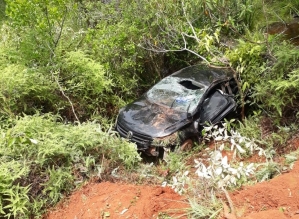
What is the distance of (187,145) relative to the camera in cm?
704

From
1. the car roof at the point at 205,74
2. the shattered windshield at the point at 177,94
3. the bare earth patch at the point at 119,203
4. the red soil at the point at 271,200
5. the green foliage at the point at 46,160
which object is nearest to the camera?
the red soil at the point at 271,200

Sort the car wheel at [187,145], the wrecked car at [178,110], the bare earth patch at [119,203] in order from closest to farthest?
the bare earth patch at [119,203]
the wrecked car at [178,110]
the car wheel at [187,145]

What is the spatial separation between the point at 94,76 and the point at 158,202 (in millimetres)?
4278

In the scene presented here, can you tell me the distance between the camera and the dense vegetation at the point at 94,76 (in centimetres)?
506

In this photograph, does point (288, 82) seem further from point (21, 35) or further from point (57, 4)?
point (21, 35)

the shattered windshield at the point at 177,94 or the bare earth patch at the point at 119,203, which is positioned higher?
the shattered windshield at the point at 177,94

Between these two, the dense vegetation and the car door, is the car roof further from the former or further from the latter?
the car door

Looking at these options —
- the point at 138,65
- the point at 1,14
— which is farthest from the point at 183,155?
the point at 1,14

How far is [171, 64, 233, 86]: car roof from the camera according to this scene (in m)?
7.73

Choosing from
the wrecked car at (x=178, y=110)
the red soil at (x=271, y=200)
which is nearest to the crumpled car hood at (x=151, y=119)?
the wrecked car at (x=178, y=110)

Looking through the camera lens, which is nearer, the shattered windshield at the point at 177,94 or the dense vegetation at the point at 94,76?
the dense vegetation at the point at 94,76

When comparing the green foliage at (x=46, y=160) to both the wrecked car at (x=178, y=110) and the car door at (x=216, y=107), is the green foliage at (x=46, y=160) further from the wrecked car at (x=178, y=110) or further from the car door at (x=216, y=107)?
the car door at (x=216, y=107)

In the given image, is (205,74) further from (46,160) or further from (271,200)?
(271,200)

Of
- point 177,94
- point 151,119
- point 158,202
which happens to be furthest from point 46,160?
point 177,94
